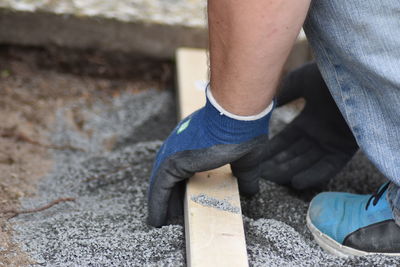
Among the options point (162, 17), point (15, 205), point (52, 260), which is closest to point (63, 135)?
point (15, 205)

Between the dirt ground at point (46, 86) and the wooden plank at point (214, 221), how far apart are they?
0.72 m

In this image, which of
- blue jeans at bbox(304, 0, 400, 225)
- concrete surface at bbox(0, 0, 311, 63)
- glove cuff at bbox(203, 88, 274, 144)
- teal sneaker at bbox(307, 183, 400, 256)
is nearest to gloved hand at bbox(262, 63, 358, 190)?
teal sneaker at bbox(307, 183, 400, 256)

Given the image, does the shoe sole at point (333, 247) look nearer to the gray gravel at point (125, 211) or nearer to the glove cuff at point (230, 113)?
the gray gravel at point (125, 211)

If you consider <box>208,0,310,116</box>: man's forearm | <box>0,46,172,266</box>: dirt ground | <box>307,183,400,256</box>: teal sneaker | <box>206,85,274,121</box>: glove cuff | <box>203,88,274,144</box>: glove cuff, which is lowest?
<box>0,46,172,266</box>: dirt ground

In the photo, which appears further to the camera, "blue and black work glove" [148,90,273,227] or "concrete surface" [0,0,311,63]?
"concrete surface" [0,0,311,63]

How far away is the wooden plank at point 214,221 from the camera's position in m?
1.39

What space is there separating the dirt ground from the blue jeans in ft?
3.78

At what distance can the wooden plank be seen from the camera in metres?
1.39

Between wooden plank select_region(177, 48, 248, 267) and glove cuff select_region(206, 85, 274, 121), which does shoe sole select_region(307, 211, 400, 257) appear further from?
glove cuff select_region(206, 85, 274, 121)

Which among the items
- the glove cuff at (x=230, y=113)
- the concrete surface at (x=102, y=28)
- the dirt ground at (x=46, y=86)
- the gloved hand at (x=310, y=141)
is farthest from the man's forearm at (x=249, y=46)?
the concrete surface at (x=102, y=28)

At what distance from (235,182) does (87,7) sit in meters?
1.47

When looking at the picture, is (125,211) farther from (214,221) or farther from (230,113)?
(230,113)

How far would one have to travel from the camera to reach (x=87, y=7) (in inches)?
108

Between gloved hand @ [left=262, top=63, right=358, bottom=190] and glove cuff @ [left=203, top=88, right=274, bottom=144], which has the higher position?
glove cuff @ [left=203, top=88, right=274, bottom=144]
